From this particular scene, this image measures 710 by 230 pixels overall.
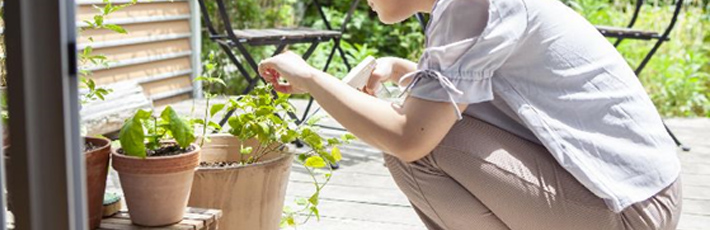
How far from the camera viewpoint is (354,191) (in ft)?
9.36

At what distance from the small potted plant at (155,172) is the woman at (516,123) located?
8.0 inches

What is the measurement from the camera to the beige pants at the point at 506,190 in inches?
58.6

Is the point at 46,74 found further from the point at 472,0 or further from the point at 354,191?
the point at 354,191

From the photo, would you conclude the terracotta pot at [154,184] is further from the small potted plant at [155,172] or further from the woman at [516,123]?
the woman at [516,123]

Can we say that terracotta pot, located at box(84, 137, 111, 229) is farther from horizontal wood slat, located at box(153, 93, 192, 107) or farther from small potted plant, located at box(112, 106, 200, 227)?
horizontal wood slat, located at box(153, 93, 192, 107)

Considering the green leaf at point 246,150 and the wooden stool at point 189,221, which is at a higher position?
the green leaf at point 246,150

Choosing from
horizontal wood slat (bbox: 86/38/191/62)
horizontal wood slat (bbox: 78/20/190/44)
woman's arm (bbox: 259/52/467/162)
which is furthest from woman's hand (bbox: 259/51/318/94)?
horizontal wood slat (bbox: 86/38/191/62)

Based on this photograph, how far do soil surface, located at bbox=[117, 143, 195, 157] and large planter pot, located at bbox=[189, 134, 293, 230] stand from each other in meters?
0.11

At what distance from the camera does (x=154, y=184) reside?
154cm

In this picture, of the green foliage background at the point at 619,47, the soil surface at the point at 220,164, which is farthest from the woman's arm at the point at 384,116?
the green foliage background at the point at 619,47

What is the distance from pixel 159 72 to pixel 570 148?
11.1 ft

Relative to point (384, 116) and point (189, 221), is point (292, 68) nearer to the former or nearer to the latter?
point (384, 116)

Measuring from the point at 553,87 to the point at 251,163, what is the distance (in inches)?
25.8

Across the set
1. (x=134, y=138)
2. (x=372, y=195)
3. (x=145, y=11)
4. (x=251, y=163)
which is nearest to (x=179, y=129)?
(x=134, y=138)
